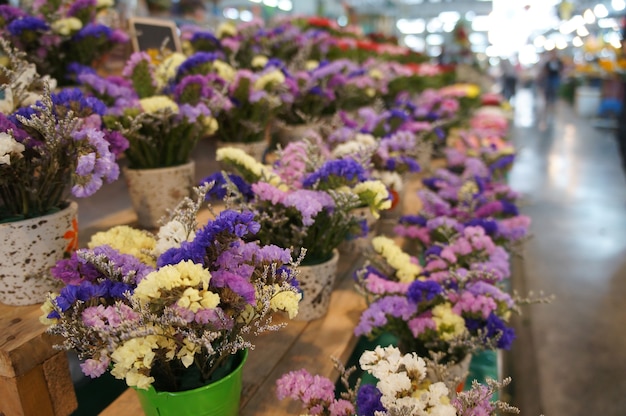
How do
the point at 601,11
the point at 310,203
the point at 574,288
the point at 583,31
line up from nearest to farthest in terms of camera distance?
1. the point at 310,203
2. the point at 574,288
3. the point at 601,11
4. the point at 583,31

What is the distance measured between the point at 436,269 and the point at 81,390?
3.58 ft

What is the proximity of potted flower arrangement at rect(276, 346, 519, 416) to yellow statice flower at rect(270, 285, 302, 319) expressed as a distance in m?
0.13

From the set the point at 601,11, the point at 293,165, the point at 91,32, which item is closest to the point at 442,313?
the point at 293,165

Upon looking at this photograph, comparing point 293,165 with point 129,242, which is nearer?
point 129,242

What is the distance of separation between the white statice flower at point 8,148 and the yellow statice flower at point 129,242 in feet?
0.64

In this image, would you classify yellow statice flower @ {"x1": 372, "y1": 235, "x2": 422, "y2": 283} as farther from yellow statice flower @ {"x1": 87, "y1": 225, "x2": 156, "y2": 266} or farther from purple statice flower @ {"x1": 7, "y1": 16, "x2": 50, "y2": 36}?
purple statice flower @ {"x1": 7, "y1": 16, "x2": 50, "y2": 36}

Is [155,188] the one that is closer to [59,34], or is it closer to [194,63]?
[194,63]

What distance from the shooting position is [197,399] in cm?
77

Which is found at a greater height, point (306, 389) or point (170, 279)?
point (170, 279)

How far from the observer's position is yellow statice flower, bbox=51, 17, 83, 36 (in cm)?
139

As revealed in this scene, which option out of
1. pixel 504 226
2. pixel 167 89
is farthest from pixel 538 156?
pixel 167 89

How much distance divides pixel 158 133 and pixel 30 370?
65 centimetres

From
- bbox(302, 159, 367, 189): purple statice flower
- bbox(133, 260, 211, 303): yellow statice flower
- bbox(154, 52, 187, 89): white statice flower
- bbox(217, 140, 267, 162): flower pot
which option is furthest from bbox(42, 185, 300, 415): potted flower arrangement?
bbox(217, 140, 267, 162): flower pot

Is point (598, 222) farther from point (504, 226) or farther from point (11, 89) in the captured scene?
point (11, 89)
